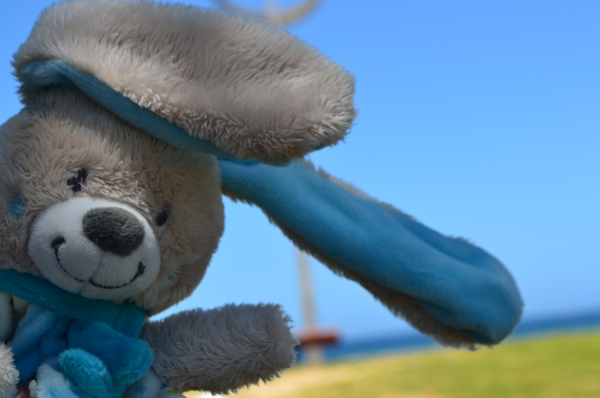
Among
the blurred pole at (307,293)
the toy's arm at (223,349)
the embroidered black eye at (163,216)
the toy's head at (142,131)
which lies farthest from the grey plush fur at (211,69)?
the blurred pole at (307,293)

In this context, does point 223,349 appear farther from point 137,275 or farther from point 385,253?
point 385,253

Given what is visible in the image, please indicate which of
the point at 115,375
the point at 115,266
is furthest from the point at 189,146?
the point at 115,375

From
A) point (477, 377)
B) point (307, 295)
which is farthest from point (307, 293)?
point (477, 377)

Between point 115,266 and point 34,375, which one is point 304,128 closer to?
point 115,266

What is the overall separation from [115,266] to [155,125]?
15cm

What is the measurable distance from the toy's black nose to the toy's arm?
165 mm

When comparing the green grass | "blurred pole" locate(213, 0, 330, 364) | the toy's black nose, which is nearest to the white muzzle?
the toy's black nose

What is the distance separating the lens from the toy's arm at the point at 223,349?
0.62 metres

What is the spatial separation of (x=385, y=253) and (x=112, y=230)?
376 mm

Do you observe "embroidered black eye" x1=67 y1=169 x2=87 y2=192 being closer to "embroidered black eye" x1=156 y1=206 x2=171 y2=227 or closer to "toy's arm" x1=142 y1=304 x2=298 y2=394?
"embroidered black eye" x1=156 y1=206 x2=171 y2=227

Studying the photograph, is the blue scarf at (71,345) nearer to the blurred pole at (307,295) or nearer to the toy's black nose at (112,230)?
the toy's black nose at (112,230)

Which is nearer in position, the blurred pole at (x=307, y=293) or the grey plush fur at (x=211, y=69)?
the grey plush fur at (x=211, y=69)

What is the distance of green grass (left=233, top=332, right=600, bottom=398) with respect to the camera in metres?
2.13

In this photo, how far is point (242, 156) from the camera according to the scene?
533 millimetres
